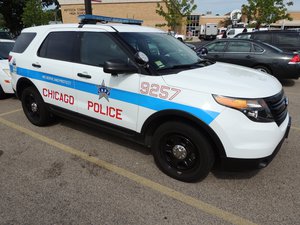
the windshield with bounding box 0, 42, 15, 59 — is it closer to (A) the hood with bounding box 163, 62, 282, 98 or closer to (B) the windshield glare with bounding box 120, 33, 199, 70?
(B) the windshield glare with bounding box 120, 33, 199, 70

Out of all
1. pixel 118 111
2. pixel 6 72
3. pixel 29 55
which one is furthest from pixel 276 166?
pixel 6 72

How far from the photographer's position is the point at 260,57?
8.07 m

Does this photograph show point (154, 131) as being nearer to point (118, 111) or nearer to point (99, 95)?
point (118, 111)

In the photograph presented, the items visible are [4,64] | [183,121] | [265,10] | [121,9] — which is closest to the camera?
[183,121]

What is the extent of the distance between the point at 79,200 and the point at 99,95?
138cm

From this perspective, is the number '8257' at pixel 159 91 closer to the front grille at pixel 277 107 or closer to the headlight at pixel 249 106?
the headlight at pixel 249 106

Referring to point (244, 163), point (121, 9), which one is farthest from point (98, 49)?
point (121, 9)

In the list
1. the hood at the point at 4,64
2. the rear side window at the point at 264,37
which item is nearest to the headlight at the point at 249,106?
the hood at the point at 4,64

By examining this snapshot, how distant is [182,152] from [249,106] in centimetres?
92

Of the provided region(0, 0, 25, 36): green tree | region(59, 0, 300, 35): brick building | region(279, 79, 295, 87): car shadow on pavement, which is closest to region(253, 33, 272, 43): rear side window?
region(279, 79, 295, 87): car shadow on pavement

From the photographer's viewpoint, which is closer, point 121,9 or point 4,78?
point 4,78

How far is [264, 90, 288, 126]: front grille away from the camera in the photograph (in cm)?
276

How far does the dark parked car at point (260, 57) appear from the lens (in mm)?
7812

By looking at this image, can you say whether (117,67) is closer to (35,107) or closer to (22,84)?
(35,107)
